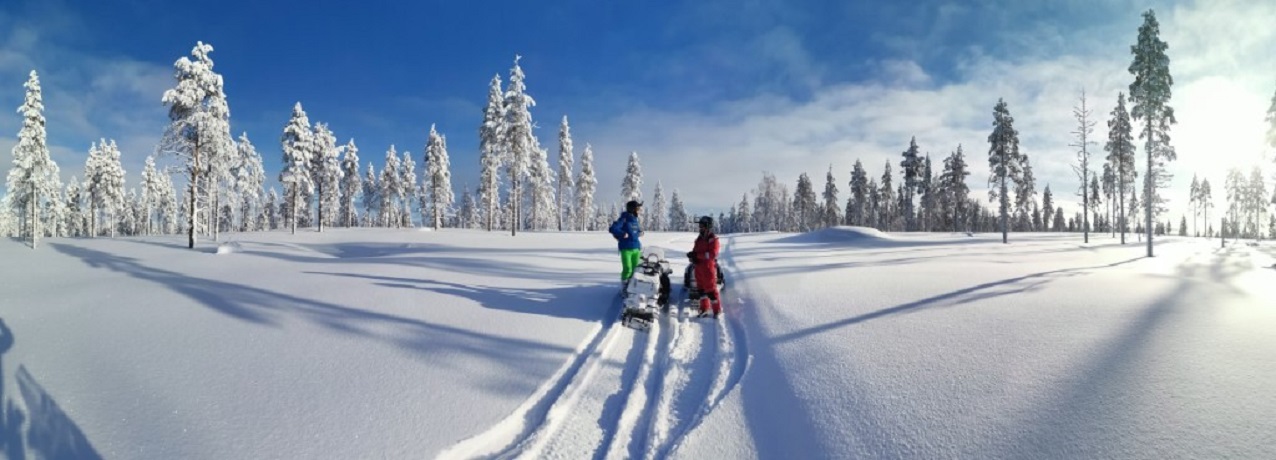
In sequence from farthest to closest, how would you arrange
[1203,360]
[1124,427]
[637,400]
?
[637,400]
[1203,360]
[1124,427]

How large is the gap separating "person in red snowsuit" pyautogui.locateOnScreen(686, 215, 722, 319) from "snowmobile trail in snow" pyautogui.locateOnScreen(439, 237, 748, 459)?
1.06 meters

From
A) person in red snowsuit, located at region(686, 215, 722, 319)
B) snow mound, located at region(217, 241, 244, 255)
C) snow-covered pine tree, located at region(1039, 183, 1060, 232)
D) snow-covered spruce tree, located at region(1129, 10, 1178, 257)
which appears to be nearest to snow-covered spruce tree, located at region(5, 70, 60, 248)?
snow mound, located at region(217, 241, 244, 255)

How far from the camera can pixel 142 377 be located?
16.6 feet

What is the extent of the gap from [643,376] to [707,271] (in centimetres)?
328

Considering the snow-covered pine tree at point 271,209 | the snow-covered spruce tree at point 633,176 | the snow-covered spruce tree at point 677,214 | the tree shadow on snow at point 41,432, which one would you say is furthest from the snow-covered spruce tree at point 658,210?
the tree shadow on snow at point 41,432

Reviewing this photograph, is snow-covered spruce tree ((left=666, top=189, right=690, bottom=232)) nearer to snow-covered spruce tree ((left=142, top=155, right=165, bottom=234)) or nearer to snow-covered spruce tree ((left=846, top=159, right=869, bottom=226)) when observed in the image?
snow-covered spruce tree ((left=846, top=159, right=869, bottom=226))

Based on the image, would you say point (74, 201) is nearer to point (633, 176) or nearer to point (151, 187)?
point (151, 187)

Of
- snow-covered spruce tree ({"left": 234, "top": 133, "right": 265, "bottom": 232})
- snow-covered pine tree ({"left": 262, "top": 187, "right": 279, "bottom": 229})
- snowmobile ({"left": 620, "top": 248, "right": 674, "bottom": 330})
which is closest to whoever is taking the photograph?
snowmobile ({"left": 620, "top": 248, "right": 674, "bottom": 330})

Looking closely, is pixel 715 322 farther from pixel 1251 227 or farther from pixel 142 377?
pixel 1251 227

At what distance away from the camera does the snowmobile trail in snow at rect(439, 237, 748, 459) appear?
412 cm

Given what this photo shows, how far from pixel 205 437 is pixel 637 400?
12.4 feet

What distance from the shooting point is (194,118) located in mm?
25375

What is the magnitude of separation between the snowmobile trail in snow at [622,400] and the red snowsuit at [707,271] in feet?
3.56

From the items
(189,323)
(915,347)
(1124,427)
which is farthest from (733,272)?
(189,323)
